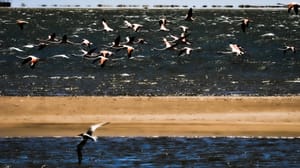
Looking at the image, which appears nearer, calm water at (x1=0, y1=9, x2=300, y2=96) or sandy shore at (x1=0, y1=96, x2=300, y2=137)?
sandy shore at (x1=0, y1=96, x2=300, y2=137)

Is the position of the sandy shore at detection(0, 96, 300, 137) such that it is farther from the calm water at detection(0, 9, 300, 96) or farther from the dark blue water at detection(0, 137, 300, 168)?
the calm water at detection(0, 9, 300, 96)

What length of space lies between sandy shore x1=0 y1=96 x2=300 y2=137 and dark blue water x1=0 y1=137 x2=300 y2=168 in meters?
1.12

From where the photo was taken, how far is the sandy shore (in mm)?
27125

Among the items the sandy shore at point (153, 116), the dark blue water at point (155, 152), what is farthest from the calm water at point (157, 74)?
the dark blue water at point (155, 152)

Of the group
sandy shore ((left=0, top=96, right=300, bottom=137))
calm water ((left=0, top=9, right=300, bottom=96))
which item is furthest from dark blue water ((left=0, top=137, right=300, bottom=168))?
calm water ((left=0, top=9, right=300, bottom=96))

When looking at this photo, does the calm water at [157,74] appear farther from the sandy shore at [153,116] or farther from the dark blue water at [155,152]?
the dark blue water at [155,152]

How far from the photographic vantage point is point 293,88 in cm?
4231

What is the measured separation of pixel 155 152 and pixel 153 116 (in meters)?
6.12

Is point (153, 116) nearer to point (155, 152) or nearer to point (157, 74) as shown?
point (155, 152)

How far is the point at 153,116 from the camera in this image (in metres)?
29.9

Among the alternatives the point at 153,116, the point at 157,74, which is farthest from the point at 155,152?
the point at 157,74

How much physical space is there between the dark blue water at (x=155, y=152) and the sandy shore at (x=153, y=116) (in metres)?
1.12

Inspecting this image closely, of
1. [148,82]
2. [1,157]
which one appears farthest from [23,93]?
[1,157]

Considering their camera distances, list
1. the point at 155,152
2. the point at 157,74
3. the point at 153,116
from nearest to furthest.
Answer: the point at 155,152, the point at 153,116, the point at 157,74
